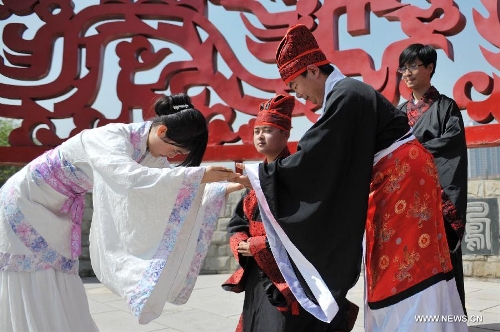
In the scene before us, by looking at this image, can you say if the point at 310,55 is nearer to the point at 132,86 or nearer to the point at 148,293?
the point at 148,293

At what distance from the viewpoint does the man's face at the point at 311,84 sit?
6.06 ft

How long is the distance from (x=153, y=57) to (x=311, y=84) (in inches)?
167

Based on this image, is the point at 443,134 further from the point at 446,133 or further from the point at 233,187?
the point at 233,187

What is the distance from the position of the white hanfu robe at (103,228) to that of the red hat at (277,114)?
36 centimetres

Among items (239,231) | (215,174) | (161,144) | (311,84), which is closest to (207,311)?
(239,231)

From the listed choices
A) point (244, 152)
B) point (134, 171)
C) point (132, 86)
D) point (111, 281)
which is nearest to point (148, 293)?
point (111, 281)

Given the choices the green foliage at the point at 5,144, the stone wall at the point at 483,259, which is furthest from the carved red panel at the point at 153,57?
the green foliage at the point at 5,144

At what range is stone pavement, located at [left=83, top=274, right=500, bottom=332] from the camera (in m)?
3.46

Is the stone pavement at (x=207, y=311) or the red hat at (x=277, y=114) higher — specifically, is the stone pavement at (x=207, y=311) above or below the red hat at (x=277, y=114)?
below

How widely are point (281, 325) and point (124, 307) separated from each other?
99.4 inches

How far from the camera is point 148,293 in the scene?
1803 mm

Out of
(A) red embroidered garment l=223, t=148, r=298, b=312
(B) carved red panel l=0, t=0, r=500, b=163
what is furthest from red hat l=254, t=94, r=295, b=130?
(B) carved red panel l=0, t=0, r=500, b=163

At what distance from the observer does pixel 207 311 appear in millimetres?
4055

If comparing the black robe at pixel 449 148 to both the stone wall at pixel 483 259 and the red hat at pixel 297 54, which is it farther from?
the stone wall at pixel 483 259
